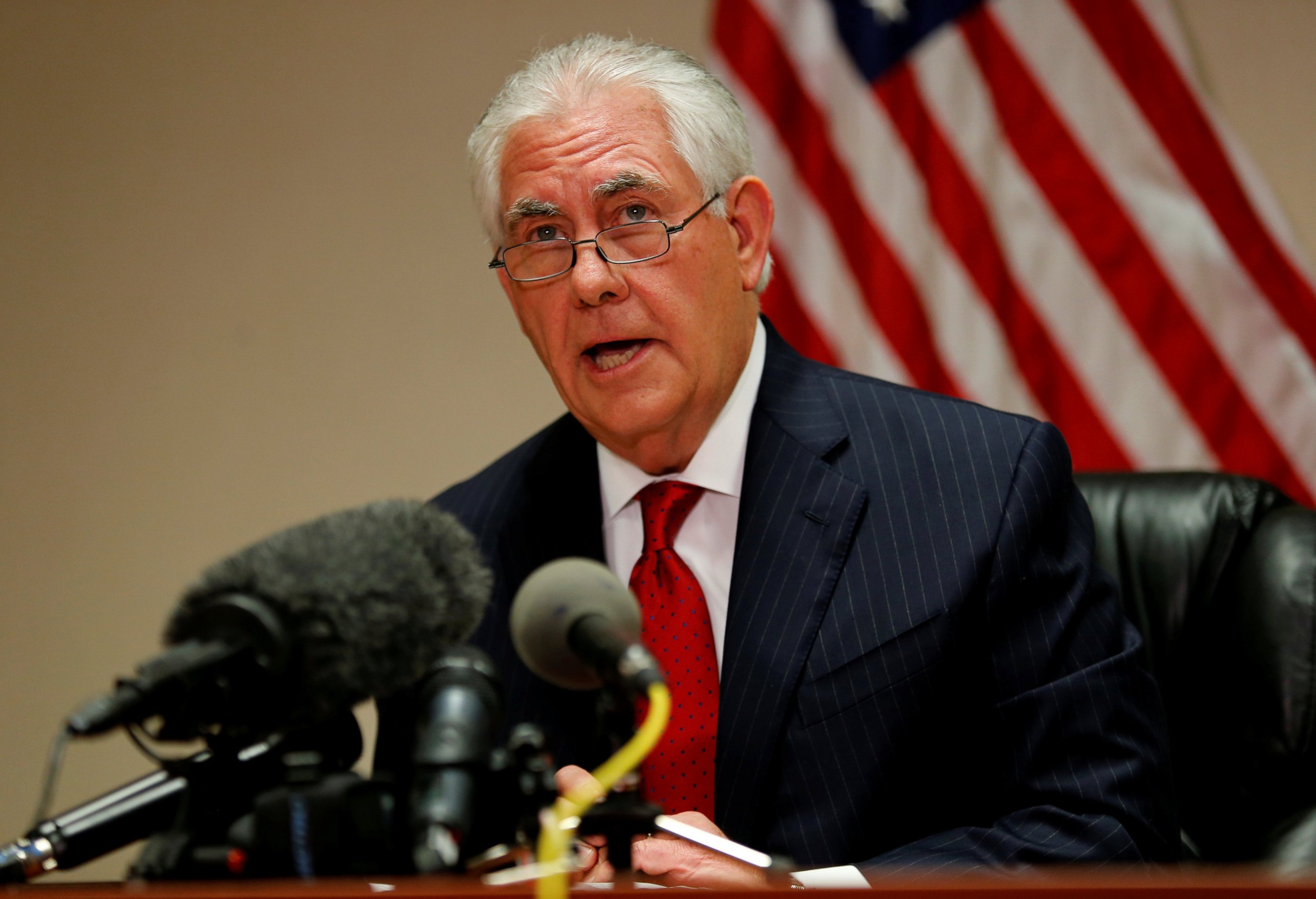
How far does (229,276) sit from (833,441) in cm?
183

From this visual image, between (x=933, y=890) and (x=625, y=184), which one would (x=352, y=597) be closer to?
(x=933, y=890)

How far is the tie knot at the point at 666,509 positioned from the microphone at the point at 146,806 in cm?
99

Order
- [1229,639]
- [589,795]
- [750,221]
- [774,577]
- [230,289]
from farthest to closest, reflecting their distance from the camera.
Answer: [230,289]
[750,221]
[1229,639]
[774,577]
[589,795]

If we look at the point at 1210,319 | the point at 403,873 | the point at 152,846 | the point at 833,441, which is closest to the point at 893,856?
the point at 833,441

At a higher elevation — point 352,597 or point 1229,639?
point 352,597

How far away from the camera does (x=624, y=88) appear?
6.18 ft

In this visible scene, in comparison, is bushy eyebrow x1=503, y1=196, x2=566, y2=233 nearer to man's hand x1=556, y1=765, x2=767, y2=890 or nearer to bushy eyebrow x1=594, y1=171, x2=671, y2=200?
bushy eyebrow x1=594, y1=171, x2=671, y2=200

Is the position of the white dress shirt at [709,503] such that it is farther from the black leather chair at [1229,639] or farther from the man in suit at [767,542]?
the black leather chair at [1229,639]

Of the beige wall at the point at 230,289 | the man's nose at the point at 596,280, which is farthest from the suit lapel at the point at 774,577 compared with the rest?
the beige wall at the point at 230,289

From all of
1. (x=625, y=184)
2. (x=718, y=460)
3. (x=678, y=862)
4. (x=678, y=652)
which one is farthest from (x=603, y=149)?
(x=678, y=862)

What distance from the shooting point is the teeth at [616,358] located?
1.85m

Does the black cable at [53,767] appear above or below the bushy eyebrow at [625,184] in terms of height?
below

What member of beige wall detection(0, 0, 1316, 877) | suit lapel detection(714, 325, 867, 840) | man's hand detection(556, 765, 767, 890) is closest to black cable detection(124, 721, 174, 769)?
man's hand detection(556, 765, 767, 890)

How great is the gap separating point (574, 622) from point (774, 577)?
0.92 metres
